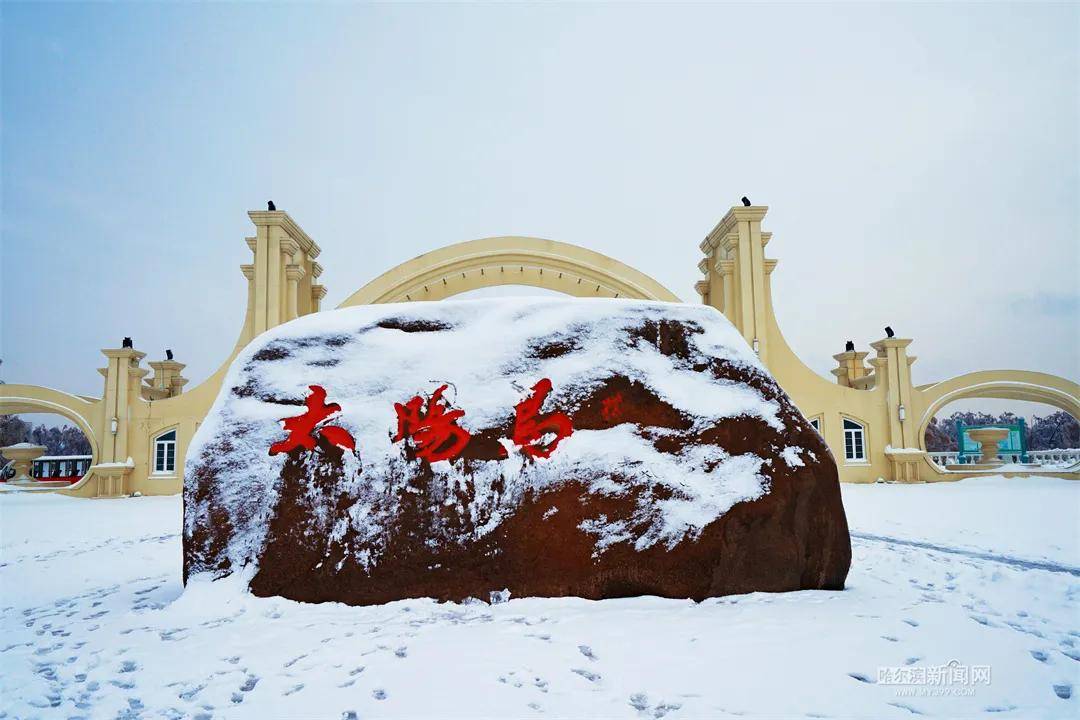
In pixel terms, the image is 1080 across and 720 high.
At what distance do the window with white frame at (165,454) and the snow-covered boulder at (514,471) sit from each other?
10684 mm

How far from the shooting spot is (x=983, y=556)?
511 centimetres

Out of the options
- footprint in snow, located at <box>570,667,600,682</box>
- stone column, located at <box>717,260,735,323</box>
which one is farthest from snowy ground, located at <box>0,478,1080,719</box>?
stone column, located at <box>717,260,735,323</box>

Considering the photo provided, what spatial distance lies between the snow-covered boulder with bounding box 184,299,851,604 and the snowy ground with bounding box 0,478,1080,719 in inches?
7.2

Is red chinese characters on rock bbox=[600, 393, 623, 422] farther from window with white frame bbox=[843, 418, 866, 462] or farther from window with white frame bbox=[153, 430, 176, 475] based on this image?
window with white frame bbox=[153, 430, 176, 475]

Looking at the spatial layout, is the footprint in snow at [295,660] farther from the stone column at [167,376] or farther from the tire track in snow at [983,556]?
the stone column at [167,376]

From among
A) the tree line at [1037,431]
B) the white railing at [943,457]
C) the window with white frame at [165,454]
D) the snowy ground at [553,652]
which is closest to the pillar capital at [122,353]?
the window with white frame at [165,454]

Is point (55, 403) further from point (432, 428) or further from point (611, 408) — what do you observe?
point (611, 408)

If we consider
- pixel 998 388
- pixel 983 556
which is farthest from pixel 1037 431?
pixel 983 556

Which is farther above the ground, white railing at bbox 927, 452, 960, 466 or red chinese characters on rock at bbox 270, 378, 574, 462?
red chinese characters on rock at bbox 270, 378, 574, 462

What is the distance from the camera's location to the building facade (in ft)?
41.8

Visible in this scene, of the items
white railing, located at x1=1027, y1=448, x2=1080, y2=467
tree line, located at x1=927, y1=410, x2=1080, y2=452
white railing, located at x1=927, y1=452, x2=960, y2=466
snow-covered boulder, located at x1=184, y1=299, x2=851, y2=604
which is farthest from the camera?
tree line, located at x1=927, y1=410, x2=1080, y2=452

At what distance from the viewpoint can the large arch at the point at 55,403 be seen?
12688mm

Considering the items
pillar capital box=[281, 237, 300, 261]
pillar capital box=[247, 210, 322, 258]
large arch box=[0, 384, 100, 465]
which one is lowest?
large arch box=[0, 384, 100, 465]

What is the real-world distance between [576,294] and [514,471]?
1077 centimetres
